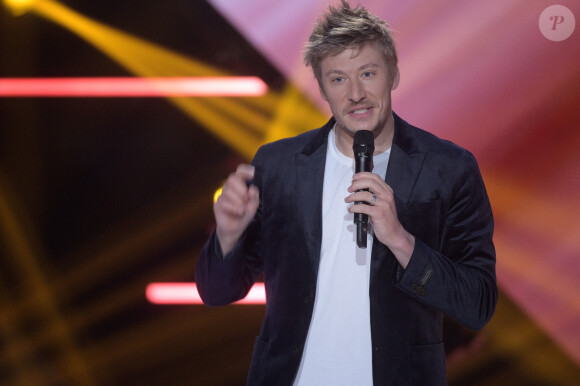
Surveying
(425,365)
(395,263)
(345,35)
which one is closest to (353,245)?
(395,263)

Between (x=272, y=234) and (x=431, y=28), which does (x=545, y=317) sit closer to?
(x=431, y=28)

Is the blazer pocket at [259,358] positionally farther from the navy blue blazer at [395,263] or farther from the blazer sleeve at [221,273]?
the blazer sleeve at [221,273]

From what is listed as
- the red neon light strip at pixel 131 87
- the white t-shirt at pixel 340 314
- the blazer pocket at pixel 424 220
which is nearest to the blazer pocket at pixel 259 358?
the white t-shirt at pixel 340 314

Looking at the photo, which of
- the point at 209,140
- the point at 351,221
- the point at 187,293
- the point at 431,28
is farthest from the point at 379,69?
the point at 187,293

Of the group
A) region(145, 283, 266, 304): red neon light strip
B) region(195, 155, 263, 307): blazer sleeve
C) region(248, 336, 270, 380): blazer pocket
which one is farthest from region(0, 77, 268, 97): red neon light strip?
region(248, 336, 270, 380): blazer pocket

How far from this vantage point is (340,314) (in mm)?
1404

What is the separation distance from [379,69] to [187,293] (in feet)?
5.89

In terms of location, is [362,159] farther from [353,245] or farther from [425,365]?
[425,365]

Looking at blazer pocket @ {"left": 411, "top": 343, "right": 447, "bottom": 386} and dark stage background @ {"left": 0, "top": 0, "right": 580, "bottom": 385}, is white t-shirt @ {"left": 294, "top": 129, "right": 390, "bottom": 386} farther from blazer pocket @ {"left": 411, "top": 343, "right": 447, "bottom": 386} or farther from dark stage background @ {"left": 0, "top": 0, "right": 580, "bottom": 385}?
dark stage background @ {"left": 0, "top": 0, "right": 580, "bottom": 385}

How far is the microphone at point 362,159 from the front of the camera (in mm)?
1236

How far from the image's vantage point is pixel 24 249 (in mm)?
2996

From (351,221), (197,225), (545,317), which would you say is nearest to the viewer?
(351,221)

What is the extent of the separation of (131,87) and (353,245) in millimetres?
A: 1876

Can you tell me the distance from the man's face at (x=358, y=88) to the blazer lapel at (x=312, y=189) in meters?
0.10
